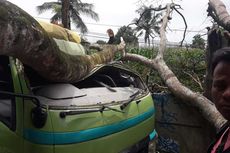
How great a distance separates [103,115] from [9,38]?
5.04ft

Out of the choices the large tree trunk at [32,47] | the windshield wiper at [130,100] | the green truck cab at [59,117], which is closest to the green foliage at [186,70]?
the windshield wiper at [130,100]

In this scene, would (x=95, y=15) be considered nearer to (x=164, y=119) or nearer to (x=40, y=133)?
(x=164, y=119)

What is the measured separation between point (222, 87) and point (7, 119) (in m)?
2.06

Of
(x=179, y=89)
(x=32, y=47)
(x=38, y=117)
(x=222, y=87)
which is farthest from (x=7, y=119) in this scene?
(x=179, y=89)

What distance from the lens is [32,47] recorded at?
3008mm

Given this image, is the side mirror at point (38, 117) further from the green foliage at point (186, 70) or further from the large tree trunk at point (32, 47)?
the green foliage at point (186, 70)

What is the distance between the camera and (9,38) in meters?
2.65

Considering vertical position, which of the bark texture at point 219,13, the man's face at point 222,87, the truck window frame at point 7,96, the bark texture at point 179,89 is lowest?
the bark texture at point 179,89

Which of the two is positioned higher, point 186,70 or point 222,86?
point 222,86

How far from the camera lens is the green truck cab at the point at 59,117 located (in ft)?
10.4

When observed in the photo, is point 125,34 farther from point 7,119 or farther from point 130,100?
point 7,119

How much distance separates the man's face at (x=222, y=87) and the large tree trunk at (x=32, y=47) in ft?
5.03

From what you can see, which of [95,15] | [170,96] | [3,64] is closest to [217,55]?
[3,64]

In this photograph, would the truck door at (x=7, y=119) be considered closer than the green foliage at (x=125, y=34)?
Yes
